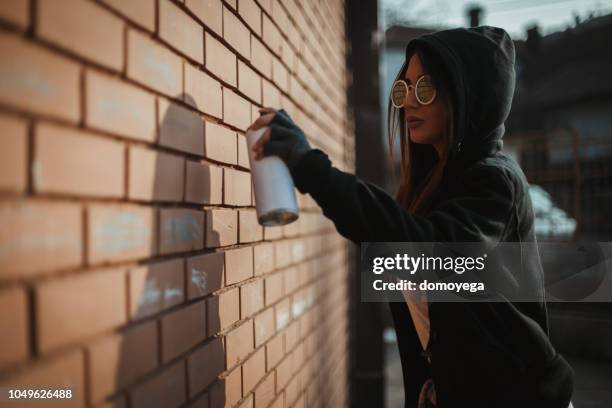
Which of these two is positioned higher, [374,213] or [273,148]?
[273,148]

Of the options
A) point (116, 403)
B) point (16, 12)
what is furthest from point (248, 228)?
point (16, 12)

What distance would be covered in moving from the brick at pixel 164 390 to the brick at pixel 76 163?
0.42 meters

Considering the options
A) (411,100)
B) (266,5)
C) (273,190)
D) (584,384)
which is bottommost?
(584,384)

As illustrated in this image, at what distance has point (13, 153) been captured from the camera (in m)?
0.68

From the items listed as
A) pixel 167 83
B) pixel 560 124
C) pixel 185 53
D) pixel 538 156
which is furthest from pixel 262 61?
pixel 560 124

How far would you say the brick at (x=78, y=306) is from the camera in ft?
2.43

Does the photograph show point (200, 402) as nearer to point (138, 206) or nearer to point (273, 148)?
point (138, 206)

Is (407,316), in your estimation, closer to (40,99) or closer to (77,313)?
(77,313)

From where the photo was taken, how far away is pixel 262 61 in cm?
181

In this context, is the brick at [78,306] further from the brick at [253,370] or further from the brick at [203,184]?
the brick at [253,370]

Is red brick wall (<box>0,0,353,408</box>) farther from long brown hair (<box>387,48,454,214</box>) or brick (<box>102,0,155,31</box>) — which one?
long brown hair (<box>387,48,454,214</box>)

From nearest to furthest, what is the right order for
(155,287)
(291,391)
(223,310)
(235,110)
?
(155,287), (223,310), (235,110), (291,391)

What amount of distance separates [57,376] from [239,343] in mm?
819

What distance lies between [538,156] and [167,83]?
7.85 metres
